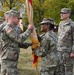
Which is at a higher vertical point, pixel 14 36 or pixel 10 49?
pixel 14 36

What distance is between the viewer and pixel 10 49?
7.33 m

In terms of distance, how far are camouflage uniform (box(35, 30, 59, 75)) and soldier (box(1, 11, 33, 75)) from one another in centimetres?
45

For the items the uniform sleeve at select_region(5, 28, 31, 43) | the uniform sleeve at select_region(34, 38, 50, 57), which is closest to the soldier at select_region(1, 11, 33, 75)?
the uniform sleeve at select_region(5, 28, 31, 43)

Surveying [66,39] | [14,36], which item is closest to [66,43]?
[66,39]

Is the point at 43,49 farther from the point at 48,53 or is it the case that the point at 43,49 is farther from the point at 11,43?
the point at 11,43

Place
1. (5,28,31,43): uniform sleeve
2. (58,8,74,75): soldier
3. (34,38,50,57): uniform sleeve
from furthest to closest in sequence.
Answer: (58,8,74,75): soldier
(34,38,50,57): uniform sleeve
(5,28,31,43): uniform sleeve

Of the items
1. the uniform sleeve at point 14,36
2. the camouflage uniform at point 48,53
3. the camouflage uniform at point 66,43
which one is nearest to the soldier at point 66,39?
the camouflage uniform at point 66,43

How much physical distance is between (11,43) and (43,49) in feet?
2.08

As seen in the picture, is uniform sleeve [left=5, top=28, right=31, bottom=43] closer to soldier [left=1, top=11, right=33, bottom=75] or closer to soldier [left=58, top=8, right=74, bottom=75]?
→ soldier [left=1, top=11, right=33, bottom=75]

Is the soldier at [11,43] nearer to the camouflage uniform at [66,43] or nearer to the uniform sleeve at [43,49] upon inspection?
the uniform sleeve at [43,49]

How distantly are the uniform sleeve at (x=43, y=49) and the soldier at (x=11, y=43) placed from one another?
0.40 metres

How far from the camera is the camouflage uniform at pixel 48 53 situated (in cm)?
730

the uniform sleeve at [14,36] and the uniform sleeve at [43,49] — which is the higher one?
the uniform sleeve at [14,36]

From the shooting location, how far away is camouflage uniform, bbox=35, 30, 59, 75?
7301 mm
